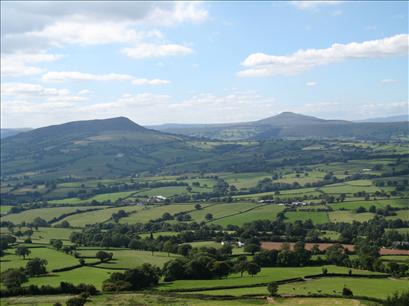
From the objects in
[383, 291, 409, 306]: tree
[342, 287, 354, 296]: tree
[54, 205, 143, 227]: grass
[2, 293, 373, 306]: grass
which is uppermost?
[383, 291, 409, 306]: tree

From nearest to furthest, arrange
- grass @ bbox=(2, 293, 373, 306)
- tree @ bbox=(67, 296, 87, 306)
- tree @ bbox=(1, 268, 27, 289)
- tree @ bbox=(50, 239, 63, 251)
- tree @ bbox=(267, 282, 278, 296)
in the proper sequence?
1. grass @ bbox=(2, 293, 373, 306)
2. tree @ bbox=(67, 296, 87, 306)
3. tree @ bbox=(267, 282, 278, 296)
4. tree @ bbox=(1, 268, 27, 289)
5. tree @ bbox=(50, 239, 63, 251)

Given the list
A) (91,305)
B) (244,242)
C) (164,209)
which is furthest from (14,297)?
(164,209)

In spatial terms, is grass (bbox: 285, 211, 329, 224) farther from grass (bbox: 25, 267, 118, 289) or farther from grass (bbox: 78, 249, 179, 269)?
grass (bbox: 25, 267, 118, 289)

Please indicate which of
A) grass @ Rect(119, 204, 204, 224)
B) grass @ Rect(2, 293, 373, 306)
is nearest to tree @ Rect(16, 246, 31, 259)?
grass @ Rect(2, 293, 373, 306)

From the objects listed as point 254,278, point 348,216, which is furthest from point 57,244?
point 348,216

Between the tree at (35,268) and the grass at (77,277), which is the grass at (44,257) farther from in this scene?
the grass at (77,277)

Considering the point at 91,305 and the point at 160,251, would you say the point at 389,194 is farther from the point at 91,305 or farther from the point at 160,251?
the point at 91,305
